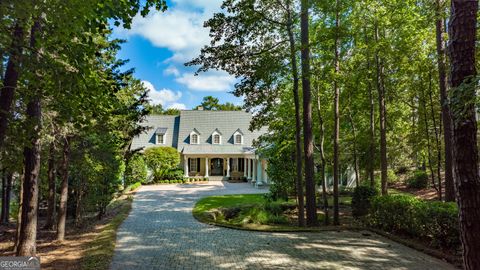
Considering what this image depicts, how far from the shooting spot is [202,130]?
33.4 metres

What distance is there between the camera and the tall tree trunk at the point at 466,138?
3291 mm

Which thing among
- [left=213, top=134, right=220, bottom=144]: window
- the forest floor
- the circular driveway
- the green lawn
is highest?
[left=213, top=134, right=220, bottom=144]: window

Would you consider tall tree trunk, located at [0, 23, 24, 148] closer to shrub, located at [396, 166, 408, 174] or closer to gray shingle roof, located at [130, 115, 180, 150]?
gray shingle roof, located at [130, 115, 180, 150]

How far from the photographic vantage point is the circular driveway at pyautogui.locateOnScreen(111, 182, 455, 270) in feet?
23.2

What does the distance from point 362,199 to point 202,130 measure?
22.0 metres

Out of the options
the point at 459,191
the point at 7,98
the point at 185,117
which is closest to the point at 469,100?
the point at 459,191

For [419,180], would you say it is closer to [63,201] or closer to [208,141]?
[208,141]

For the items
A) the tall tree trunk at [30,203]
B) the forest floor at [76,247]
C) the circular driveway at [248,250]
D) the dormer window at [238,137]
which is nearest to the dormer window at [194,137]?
the dormer window at [238,137]

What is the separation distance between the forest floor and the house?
17321 mm

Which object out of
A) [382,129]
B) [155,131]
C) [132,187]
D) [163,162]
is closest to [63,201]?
[382,129]

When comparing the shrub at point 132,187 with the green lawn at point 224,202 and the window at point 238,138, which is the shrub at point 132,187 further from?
the window at point 238,138

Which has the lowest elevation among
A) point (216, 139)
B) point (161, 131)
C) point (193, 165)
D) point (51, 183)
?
point (51, 183)

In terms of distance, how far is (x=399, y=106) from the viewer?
1947cm

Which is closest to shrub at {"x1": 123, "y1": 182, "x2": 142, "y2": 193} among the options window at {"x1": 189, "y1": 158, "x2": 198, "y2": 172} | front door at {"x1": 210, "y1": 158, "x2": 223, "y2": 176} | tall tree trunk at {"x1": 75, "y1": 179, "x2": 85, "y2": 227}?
window at {"x1": 189, "y1": 158, "x2": 198, "y2": 172}
